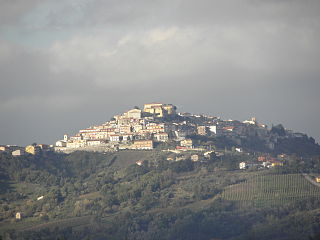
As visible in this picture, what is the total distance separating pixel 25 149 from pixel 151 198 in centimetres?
3008

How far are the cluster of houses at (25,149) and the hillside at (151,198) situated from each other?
1.52m

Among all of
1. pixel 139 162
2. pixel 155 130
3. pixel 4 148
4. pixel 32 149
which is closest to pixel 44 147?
pixel 32 149

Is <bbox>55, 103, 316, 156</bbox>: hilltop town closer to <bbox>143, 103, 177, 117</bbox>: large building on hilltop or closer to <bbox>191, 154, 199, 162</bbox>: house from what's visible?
<bbox>143, 103, 177, 117</bbox>: large building on hilltop

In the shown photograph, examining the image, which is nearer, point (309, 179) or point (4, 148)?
point (309, 179)

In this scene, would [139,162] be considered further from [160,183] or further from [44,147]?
[44,147]

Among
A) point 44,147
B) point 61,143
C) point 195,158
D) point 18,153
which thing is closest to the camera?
point 195,158

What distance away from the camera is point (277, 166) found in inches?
4390

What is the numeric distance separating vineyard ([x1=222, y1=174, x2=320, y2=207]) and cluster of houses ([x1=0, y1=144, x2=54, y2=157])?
31139 mm

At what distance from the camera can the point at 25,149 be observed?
12512 cm

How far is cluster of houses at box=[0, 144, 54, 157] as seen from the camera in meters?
122

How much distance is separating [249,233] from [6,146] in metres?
50.5

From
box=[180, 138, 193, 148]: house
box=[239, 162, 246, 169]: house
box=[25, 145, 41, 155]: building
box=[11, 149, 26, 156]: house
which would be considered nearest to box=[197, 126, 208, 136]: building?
box=[180, 138, 193, 148]: house

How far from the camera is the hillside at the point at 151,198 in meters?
88.2

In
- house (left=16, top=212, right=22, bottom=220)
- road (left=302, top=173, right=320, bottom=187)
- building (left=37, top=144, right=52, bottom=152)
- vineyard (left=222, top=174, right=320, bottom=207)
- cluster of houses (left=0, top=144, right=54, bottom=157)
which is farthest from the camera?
building (left=37, top=144, right=52, bottom=152)
